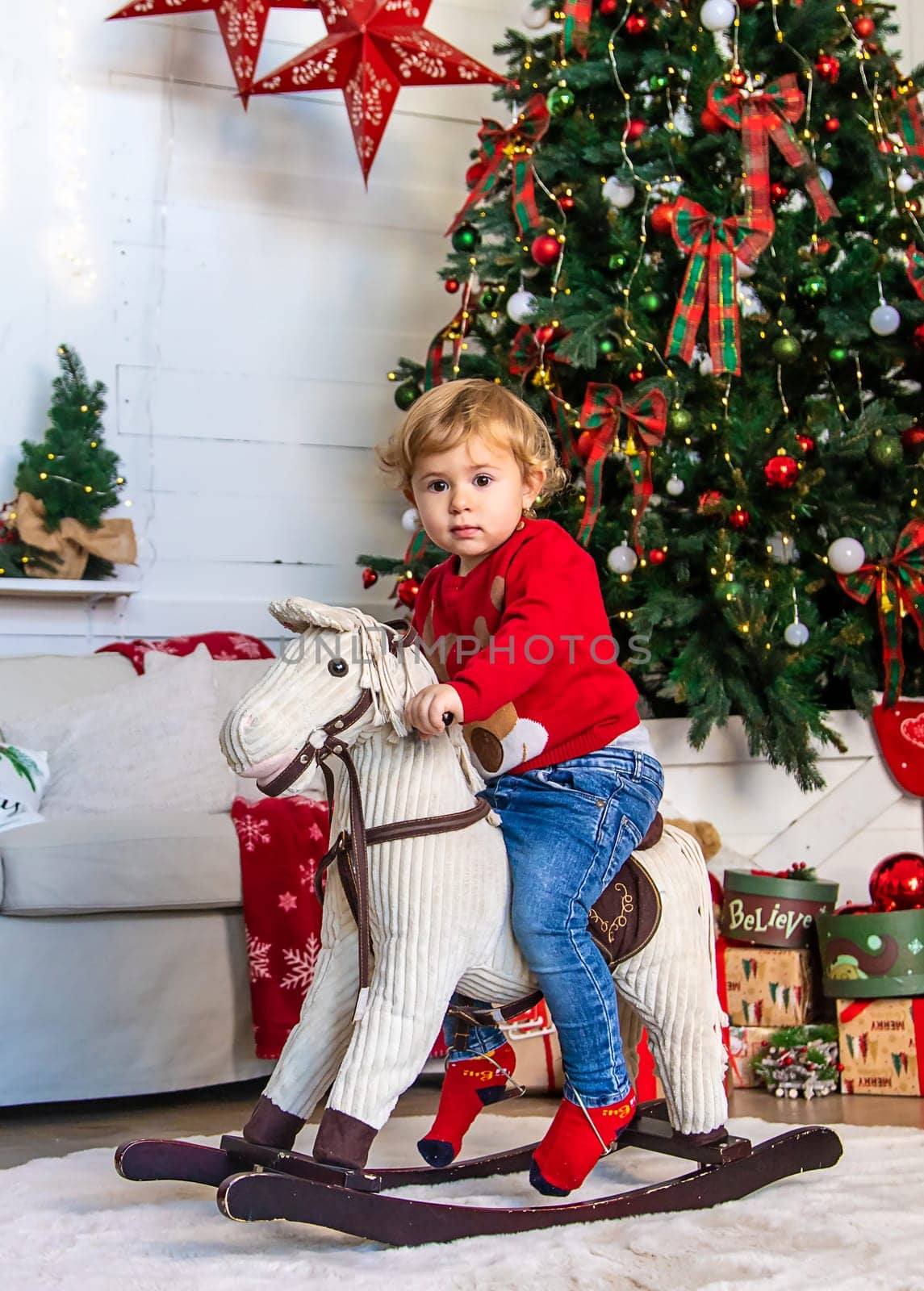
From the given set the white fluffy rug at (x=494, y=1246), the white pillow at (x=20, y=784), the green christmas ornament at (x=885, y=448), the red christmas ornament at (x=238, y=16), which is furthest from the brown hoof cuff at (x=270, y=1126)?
the red christmas ornament at (x=238, y=16)

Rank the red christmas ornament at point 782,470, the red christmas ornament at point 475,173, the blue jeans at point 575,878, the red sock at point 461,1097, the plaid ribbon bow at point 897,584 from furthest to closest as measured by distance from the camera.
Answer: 1. the red christmas ornament at point 475,173
2. the plaid ribbon bow at point 897,584
3. the red christmas ornament at point 782,470
4. the red sock at point 461,1097
5. the blue jeans at point 575,878

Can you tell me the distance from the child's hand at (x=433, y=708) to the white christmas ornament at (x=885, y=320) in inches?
66.6

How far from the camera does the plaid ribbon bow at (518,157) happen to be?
2.62m

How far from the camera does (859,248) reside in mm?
2639

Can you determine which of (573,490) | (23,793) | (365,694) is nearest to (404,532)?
(573,490)

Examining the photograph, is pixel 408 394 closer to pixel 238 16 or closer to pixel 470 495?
→ pixel 238 16

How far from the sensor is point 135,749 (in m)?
2.43

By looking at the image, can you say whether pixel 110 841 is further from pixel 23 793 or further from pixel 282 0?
pixel 282 0

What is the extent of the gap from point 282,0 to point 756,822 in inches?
84.9

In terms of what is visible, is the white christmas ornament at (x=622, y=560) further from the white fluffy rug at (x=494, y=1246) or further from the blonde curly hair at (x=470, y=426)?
the white fluffy rug at (x=494, y=1246)

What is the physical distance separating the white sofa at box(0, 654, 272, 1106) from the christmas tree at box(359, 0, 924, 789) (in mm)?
807

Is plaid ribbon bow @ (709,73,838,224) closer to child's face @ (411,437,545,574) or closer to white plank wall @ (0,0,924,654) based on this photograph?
white plank wall @ (0,0,924,654)

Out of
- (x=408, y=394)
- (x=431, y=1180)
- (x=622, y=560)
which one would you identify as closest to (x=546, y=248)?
(x=408, y=394)

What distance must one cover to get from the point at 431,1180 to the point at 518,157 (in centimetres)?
202
